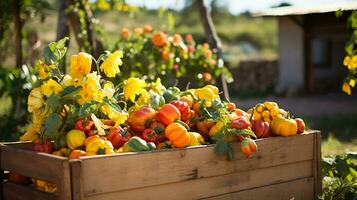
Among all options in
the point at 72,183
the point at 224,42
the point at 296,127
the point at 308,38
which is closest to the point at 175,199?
the point at 72,183

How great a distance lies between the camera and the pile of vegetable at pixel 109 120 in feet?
9.58

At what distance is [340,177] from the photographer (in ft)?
13.4

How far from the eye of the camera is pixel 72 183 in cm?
262

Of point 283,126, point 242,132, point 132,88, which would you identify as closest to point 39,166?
point 132,88

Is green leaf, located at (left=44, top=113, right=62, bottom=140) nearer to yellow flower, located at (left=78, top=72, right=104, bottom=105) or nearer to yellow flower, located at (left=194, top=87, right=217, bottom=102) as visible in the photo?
yellow flower, located at (left=78, top=72, right=104, bottom=105)

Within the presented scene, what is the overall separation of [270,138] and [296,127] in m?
0.23

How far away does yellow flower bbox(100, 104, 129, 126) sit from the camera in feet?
9.80

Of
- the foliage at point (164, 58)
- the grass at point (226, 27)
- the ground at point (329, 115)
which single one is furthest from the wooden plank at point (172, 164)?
the grass at point (226, 27)

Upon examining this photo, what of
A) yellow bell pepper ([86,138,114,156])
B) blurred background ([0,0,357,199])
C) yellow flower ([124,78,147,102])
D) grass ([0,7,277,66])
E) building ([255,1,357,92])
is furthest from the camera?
grass ([0,7,277,66])

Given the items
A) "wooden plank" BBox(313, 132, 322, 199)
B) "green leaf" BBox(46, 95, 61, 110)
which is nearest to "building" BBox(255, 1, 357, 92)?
"wooden plank" BBox(313, 132, 322, 199)

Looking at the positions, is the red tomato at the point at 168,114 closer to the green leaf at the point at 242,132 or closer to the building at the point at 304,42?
the green leaf at the point at 242,132

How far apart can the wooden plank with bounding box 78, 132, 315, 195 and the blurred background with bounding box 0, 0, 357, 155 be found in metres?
1.71

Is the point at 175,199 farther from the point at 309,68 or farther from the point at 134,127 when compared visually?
the point at 309,68

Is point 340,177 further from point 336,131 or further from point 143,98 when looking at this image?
point 336,131
